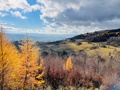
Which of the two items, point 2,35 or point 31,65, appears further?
point 31,65

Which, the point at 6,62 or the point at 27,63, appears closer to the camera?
the point at 6,62

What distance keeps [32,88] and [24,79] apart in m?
2.50

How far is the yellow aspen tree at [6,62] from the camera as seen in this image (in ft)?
109

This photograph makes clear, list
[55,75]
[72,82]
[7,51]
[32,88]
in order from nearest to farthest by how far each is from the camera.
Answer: [7,51] < [32,88] < [72,82] < [55,75]

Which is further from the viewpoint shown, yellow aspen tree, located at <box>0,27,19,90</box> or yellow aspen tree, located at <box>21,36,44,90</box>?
yellow aspen tree, located at <box>21,36,44,90</box>

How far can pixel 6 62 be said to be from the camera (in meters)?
33.5

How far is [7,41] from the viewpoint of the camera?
112ft

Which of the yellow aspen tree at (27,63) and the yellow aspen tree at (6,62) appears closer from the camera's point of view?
the yellow aspen tree at (6,62)

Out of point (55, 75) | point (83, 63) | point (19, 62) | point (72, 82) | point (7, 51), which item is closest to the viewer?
point (7, 51)

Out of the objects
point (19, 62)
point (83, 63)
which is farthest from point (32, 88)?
point (83, 63)

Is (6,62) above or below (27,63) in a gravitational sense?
above

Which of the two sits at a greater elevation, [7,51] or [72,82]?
[7,51]

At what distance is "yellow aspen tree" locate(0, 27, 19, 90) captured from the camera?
33156 millimetres

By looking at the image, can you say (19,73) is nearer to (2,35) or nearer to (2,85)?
(2,85)
